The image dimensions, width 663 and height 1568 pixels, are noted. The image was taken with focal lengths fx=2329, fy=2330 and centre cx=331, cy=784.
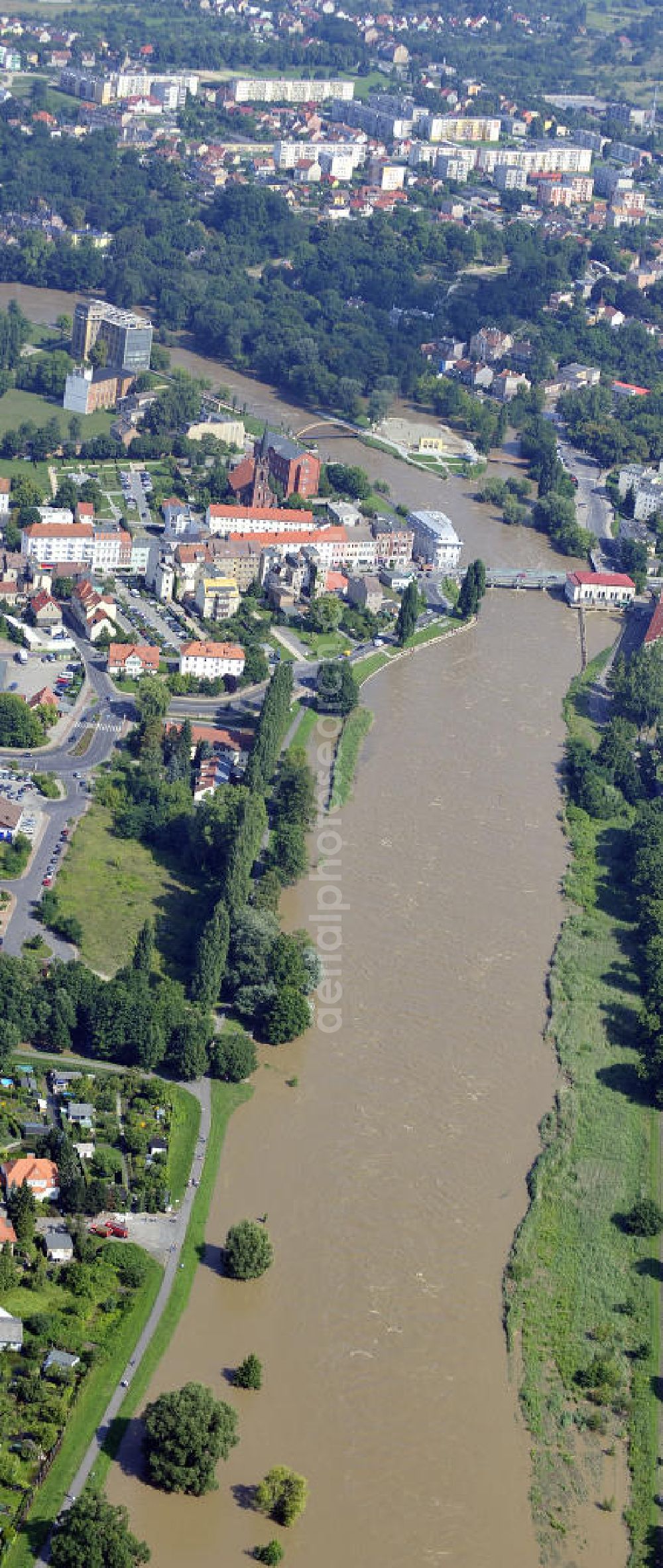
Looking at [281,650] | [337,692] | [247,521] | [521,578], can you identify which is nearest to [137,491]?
[247,521]

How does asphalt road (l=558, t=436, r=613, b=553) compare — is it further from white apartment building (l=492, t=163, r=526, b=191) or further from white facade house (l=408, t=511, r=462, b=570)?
white apartment building (l=492, t=163, r=526, b=191)

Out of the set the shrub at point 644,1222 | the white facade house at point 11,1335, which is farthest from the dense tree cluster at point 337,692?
the white facade house at point 11,1335

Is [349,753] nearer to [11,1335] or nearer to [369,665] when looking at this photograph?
[369,665]

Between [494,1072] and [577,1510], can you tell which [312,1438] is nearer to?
[577,1510]

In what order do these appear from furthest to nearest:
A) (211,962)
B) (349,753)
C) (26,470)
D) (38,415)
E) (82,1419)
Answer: (38,415) → (26,470) → (349,753) → (211,962) → (82,1419)

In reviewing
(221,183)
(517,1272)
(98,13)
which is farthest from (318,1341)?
(98,13)

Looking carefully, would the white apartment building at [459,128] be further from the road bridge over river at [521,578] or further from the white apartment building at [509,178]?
the road bridge over river at [521,578]
